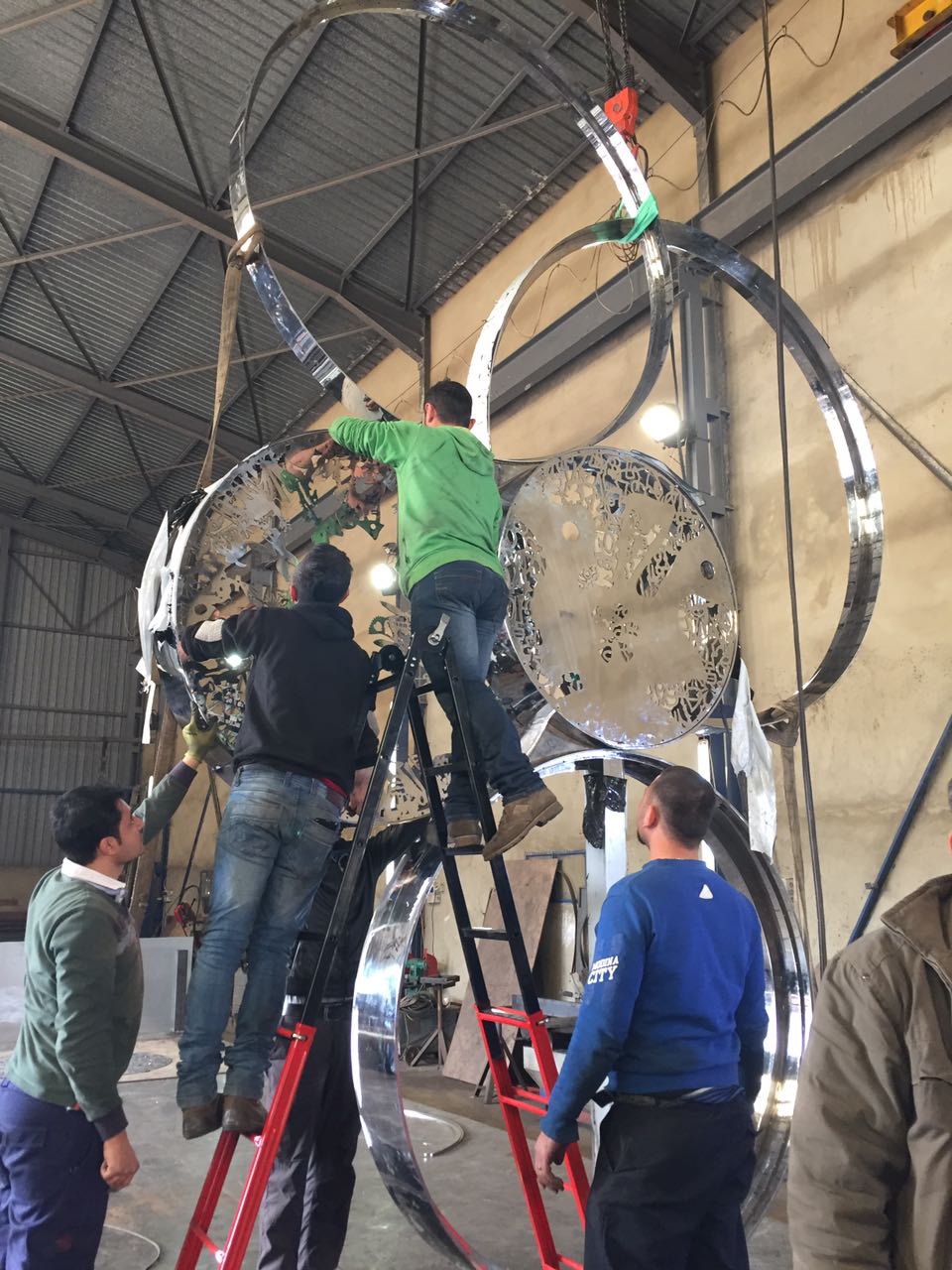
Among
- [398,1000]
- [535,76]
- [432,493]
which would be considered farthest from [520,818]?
[535,76]

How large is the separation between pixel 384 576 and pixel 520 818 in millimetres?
1535

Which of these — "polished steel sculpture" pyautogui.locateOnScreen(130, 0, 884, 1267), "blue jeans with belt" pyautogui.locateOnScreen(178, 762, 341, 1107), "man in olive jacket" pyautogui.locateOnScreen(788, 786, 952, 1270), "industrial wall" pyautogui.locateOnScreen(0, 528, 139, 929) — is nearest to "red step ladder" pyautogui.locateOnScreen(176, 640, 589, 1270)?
"blue jeans with belt" pyautogui.locateOnScreen(178, 762, 341, 1107)

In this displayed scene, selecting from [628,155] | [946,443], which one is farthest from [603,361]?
[628,155]

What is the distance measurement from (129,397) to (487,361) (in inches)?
415

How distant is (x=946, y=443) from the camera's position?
595 cm

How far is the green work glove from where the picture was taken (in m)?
3.47

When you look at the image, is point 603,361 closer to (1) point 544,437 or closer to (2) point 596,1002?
(1) point 544,437

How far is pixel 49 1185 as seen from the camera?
101 inches

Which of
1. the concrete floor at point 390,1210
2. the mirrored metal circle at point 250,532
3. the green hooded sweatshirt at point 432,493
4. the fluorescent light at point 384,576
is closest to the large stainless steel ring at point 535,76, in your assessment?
the mirrored metal circle at point 250,532

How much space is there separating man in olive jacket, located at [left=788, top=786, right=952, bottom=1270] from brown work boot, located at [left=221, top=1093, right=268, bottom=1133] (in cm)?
141

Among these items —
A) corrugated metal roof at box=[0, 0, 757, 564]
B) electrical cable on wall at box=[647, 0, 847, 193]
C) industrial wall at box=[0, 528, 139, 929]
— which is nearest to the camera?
electrical cable on wall at box=[647, 0, 847, 193]

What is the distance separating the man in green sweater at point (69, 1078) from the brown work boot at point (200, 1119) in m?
0.21

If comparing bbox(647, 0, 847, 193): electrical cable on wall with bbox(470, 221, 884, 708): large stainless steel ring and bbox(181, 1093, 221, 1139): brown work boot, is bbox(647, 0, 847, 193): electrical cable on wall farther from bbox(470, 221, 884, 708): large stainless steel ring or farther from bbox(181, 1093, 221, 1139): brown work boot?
bbox(181, 1093, 221, 1139): brown work boot

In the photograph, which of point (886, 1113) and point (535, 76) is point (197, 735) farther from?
point (535, 76)
